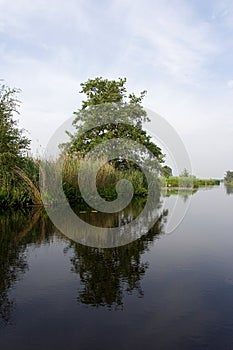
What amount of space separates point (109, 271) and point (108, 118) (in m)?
21.4

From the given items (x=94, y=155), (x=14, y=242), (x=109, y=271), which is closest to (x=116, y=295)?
(x=109, y=271)

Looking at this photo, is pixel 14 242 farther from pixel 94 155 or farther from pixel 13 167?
pixel 94 155

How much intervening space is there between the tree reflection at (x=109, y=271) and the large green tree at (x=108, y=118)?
18.3m

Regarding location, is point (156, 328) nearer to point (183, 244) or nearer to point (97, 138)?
point (183, 244)

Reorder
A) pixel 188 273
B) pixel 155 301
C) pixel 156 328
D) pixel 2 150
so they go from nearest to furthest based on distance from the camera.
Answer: pixel 156 328 → pixel 155 301 → pixel 188 273 → pixel 2 150

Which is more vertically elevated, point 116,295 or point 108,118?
point 108,118

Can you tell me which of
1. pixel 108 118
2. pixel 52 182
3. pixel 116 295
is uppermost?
pixel 108 118

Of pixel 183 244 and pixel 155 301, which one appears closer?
pixel 155 301

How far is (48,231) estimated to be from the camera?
24.8 ft

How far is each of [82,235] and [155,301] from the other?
384 centimetres

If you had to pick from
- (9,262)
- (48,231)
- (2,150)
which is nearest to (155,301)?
(9,262)

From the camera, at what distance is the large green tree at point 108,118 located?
2527 centimetres

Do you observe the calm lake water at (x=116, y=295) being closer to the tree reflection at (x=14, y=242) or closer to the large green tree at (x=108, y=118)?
the tree reflection at (x=14, y=242)

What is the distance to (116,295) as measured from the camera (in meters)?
3.61
